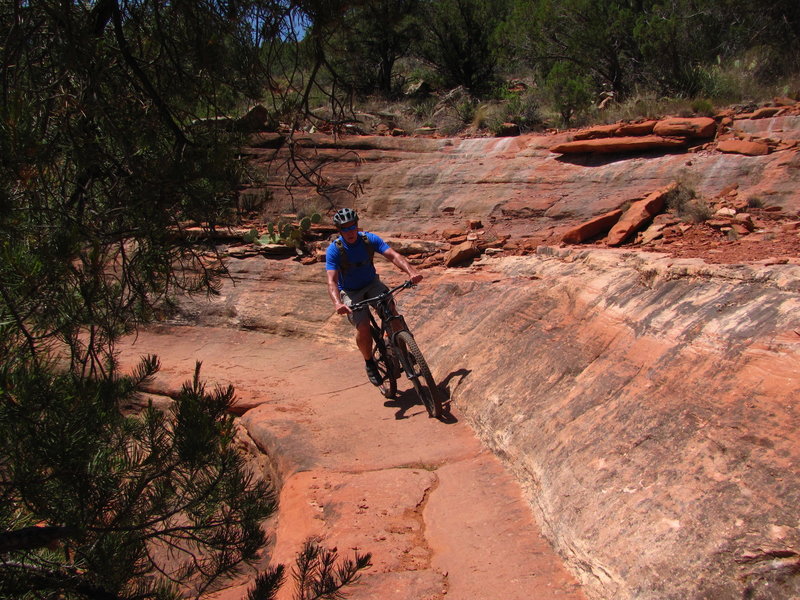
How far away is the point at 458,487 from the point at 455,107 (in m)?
14.9

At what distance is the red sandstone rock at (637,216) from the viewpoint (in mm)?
8305

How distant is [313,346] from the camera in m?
9.59

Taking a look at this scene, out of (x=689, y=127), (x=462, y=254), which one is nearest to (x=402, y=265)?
(x=462, y=254)

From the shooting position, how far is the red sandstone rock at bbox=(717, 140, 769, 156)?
948 centimetres

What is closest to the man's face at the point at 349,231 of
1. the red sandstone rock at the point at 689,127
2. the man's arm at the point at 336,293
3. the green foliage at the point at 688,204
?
the man's arm at the point at 336,293

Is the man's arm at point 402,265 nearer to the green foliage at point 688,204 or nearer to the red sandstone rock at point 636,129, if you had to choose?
the green foliage at point 688,204

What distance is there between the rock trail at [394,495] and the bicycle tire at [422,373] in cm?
12

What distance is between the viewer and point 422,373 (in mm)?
6109

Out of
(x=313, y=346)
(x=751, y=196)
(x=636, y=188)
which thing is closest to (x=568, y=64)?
(x=636, y=188)

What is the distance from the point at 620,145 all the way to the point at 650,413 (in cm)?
769

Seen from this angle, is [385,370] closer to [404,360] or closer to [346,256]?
[404,360]

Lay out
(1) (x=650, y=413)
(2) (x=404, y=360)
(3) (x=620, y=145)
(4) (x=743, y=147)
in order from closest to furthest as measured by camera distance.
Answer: (1) (x=650, y=413) < (2) (x=404, y=360) < (4) (x=743, y=147) < (3) (x=620, y=145)

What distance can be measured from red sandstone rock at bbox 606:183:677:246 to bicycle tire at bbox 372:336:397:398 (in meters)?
3.16

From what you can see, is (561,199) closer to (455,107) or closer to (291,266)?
Answer: (291,266)
